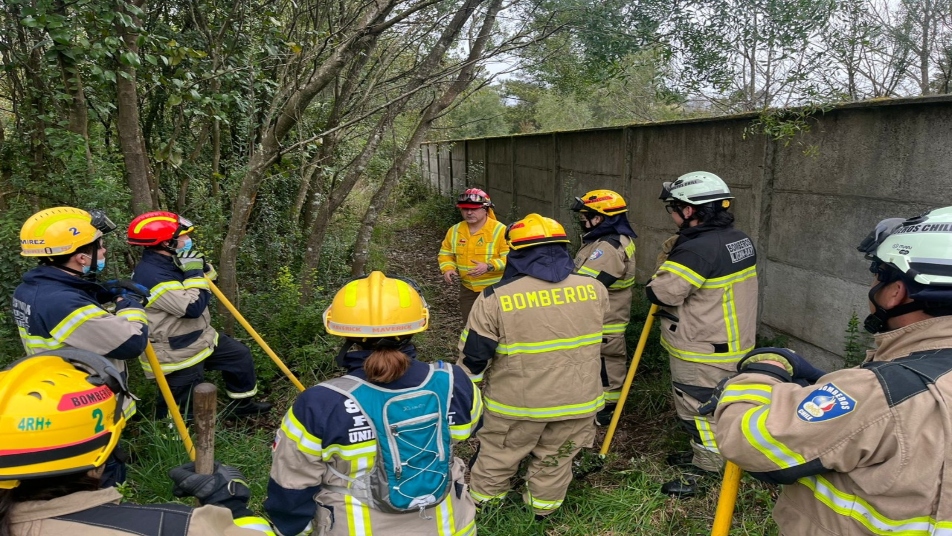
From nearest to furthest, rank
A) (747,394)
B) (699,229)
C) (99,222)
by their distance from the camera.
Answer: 1. (747,394)
2. (99,222)
3. (699,229)

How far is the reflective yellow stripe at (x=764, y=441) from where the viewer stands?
1.50 meters

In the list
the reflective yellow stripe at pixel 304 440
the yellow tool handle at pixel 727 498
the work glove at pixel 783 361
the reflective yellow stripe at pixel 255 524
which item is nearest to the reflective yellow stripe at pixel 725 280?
the work glove at pixel 783 361

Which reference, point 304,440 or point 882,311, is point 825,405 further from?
point 304,440

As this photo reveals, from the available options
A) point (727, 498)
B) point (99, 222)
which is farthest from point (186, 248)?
point (727, 498)

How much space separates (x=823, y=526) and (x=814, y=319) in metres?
2.69

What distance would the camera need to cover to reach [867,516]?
4.85 ft

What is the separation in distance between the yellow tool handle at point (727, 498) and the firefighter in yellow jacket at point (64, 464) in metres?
Result: 1.50

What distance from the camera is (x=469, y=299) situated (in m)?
5.70

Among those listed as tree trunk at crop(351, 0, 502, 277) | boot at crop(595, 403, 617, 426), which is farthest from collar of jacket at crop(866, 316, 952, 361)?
tree trunk at crop(351, 0, 502, 277)

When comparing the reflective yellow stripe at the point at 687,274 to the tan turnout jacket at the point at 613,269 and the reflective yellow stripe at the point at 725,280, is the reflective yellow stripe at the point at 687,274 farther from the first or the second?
the tan turnout jacket at the point at 613,269

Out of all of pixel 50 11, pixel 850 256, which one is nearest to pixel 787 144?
pixel 850 256

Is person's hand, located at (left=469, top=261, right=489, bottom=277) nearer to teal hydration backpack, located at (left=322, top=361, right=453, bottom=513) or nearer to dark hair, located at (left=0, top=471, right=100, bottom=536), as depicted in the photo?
teal hydration backpack, located at (left=322, top=361, right=453, bottom=513)

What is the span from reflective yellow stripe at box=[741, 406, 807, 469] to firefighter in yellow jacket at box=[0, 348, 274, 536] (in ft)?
4.70

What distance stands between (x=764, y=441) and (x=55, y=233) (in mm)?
3418
